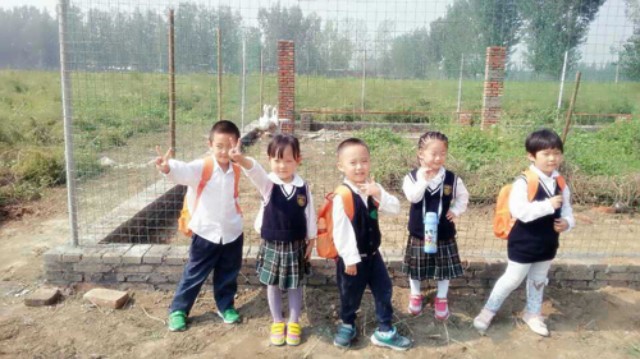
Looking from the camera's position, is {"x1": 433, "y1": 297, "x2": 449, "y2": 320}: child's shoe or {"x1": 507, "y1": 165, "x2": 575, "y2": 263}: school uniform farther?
{"x1": 433, "y1": 297, "x2": 449, "y2": 320}: child's shoe

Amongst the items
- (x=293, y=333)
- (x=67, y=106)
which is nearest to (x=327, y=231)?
(x=293, y=333)

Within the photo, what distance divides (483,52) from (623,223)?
2.58 metres

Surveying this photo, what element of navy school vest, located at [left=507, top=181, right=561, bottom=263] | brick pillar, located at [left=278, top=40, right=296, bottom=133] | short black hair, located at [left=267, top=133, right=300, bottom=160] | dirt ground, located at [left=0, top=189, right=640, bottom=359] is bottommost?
dirt ground, located at [left=0, top=189, right=640, bottom=359]

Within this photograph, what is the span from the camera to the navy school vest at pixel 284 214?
9.13 feet

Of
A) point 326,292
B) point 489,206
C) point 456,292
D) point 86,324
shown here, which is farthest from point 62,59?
point 489,206

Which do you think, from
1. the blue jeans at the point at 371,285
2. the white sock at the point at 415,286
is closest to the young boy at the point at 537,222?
the white sock at the point at 415,286

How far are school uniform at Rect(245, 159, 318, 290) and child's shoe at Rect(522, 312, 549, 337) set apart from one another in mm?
1532

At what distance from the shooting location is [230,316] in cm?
313

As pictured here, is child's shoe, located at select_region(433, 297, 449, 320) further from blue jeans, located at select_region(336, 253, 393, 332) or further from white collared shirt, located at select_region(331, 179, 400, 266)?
white collared shirt, located at select_region(331, 179, 400, 266)

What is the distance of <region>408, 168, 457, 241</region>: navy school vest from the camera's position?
294 centimetres

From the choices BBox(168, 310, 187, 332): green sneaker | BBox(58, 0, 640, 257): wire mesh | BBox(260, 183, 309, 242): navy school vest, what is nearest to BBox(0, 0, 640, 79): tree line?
BBox(58, 0, 640, 257): wire mesh

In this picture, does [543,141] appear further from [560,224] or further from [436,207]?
[436,207]

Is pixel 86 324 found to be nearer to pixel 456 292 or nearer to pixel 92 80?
pixel 92 80

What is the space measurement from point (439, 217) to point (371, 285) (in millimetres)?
595
